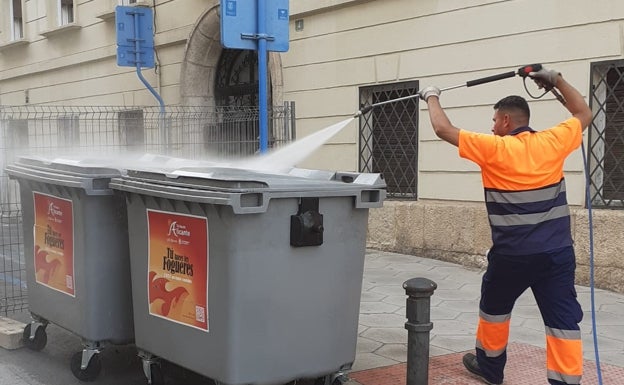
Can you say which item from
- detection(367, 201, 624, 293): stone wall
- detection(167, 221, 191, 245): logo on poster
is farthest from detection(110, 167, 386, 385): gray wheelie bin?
detection(367, 201, 624, 293): stone wall

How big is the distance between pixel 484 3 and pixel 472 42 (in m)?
0.44

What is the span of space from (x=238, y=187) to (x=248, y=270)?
0.41 m

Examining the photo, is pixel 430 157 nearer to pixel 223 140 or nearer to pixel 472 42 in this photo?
pixel 472 42

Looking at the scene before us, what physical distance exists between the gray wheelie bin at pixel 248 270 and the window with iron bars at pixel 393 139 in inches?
188

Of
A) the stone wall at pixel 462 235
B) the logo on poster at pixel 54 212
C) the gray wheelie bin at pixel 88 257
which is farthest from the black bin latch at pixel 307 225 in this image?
the stone wall at pixel 462 235

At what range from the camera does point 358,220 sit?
3736mm

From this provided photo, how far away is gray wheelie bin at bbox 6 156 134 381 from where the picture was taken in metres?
4.09

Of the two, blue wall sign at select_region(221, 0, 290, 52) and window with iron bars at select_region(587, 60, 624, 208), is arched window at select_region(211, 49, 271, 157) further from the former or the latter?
window with iron bars at select_region(587, 60, 624, 208)

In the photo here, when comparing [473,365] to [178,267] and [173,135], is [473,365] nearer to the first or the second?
[178,267]

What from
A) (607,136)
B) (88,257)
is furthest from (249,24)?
(607,136)

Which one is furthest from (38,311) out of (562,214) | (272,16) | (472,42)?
(472,42)

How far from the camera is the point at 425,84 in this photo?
8.20 metres

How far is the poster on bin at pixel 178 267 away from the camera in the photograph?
11.4 feet

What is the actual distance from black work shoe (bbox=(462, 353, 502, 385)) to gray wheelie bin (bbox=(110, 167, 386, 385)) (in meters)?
0.86
